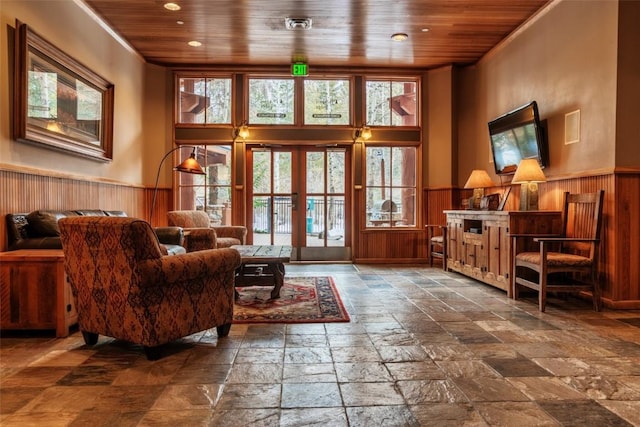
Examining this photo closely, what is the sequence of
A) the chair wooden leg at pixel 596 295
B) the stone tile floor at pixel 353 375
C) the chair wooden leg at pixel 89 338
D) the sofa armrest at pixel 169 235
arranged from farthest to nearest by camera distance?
the sofa armrest at pixel 169 235 < the chair wooden leg at pixel 596 295 < the chair wooden leg at pixel 89 338 < the stone tile floor at pixel 353 375

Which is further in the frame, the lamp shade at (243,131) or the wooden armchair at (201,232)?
the lamp shade at (243,131)

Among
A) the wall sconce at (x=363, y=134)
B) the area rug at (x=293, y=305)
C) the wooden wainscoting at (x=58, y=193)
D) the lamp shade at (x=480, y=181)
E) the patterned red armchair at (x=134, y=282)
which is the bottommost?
the area rug at (x=293, y=305)

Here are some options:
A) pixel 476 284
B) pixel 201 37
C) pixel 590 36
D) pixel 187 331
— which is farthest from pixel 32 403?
pixel 590 36

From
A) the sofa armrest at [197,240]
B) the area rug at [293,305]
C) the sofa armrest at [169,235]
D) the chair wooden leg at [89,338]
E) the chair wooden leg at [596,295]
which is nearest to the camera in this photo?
the chair wooden leg at [89,338]

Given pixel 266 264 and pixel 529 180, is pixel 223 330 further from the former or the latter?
pixel 529 180

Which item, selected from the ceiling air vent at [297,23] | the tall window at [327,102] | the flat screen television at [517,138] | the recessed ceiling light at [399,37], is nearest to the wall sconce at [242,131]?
the tall window at [327,102]

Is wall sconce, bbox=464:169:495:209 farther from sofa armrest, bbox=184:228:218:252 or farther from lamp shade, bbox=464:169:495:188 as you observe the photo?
sofa armrest, bbox=184:228:218:252

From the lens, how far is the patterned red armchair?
2227mm

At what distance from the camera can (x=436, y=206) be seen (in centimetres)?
645

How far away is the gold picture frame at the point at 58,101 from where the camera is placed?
3.26m

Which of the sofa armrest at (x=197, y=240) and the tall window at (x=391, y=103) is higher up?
the tall window at (x=391, y=103)

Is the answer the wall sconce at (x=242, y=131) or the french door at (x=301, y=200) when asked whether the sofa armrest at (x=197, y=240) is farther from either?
the wall sconce at (x=242, y=131)

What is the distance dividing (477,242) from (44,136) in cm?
456

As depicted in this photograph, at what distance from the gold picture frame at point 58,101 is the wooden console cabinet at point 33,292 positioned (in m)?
1.13
